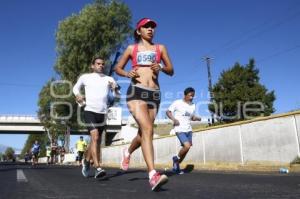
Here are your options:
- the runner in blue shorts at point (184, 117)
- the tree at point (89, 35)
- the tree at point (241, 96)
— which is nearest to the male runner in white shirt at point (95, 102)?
the runner in blue shorts at point (184, 117)

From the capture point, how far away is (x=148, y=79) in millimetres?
4430

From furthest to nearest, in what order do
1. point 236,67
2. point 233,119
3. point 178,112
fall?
1. point 236,67
2. point 233,119
3. point 178,112

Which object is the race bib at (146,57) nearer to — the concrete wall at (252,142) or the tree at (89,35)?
the concrete wall at (252,142)

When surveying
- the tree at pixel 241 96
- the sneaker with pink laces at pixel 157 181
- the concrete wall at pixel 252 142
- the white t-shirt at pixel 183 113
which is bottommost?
the sneaker with pink laces at pixel 157 181

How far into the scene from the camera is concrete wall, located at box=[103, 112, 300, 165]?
8961mm

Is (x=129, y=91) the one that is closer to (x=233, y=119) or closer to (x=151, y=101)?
(x=151, y=101)

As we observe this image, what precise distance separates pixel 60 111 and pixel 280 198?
38515 millimetres

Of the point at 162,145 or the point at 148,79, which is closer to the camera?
the point at 148,79

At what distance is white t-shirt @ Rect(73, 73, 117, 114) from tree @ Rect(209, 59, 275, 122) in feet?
109

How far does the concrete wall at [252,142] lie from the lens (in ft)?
29.4

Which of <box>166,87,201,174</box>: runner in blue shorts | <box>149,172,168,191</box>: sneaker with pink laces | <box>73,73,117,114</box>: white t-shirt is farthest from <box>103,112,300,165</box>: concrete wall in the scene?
<box>149,172,168,191</box>: sneaker with pink laces

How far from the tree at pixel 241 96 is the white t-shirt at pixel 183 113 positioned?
101 ft

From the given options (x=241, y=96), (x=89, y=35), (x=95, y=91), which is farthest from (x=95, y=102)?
(x=241, y=96)

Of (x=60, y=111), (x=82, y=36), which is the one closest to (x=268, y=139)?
(x=82, y=36)
